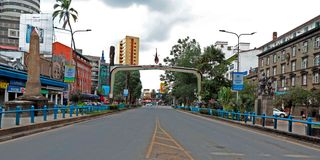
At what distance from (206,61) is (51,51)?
1368 inches

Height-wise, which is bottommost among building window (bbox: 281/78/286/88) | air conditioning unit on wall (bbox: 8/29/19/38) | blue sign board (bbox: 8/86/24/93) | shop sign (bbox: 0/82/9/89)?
blue sign board (bbox: 8/86/24/93)

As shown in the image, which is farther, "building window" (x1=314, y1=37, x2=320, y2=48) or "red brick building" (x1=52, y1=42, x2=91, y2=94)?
"red brick building" (x1=52, y1=42, x2=91, y2=94)

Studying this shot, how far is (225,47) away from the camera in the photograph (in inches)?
4988

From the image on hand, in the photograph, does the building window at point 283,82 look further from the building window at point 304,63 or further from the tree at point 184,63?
the tree at point 184,63

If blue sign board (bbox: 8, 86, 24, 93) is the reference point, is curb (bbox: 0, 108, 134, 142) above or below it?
below

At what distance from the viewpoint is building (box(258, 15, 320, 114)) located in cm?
5916

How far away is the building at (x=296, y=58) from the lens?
59156 millimetres

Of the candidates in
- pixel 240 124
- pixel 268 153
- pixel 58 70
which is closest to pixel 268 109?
pixel 240 124

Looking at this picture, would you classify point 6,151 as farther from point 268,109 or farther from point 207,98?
point 207,98

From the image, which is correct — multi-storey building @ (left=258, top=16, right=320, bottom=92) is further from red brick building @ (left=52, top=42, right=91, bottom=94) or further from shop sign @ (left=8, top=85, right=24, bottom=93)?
shop sign @ (left=8, top=85, right=24, bottom=93)

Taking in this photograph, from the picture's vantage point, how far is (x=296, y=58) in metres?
66.0

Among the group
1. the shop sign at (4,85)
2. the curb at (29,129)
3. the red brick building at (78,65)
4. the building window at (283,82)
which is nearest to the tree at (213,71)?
the building window at (283,82)

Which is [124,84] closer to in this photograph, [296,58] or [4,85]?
[296,58]

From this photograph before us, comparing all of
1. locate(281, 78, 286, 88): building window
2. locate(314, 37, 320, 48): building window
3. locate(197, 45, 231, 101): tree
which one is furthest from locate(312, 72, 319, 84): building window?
locate(197, 45, 231, 101): tree
